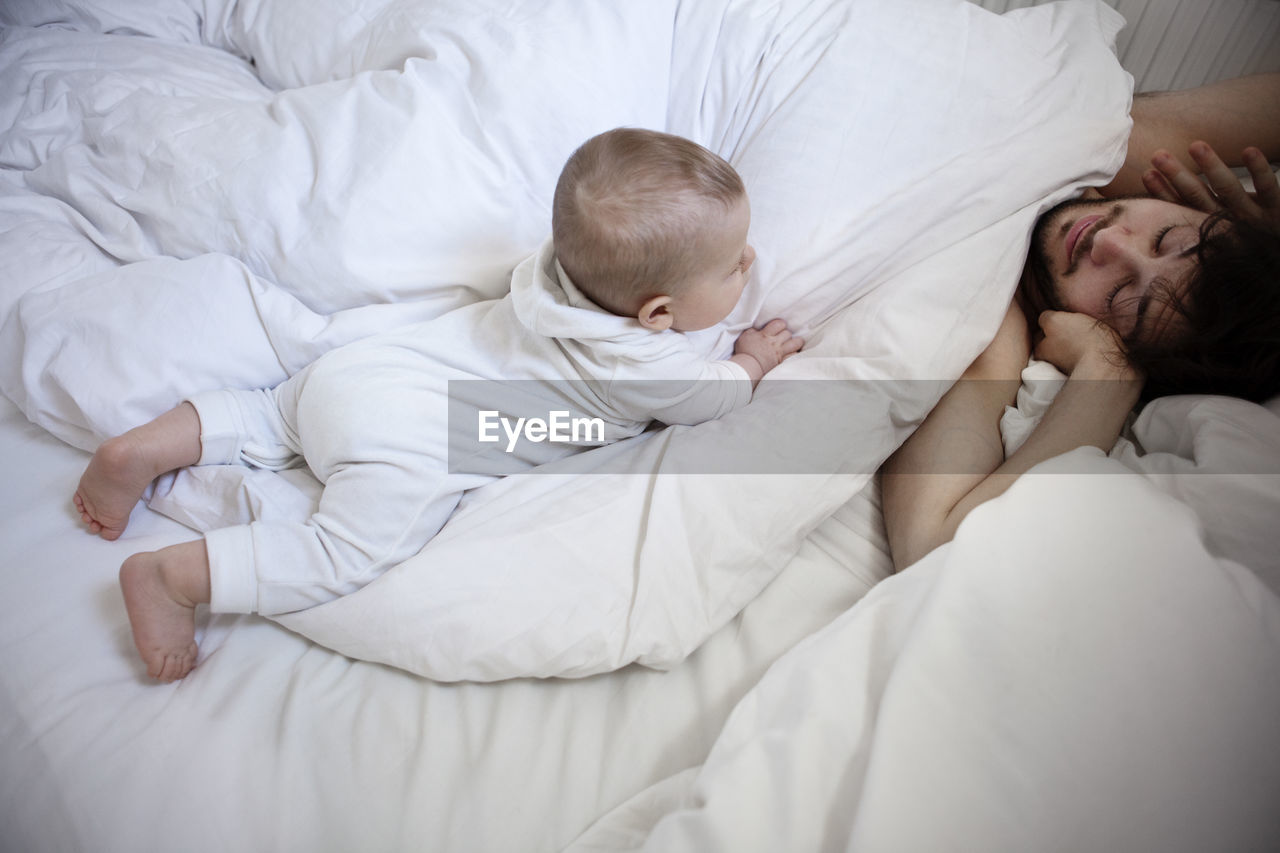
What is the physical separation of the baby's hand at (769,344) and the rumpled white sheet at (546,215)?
0.07ft

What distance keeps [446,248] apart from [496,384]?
0.70 feet

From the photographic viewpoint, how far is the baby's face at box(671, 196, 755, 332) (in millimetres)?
795

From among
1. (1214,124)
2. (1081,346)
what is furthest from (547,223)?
(1214,124)

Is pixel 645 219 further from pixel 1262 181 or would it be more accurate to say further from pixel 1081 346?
pixel 1262 181

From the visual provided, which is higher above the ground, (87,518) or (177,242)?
(177,242)

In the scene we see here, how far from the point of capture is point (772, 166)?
97cm

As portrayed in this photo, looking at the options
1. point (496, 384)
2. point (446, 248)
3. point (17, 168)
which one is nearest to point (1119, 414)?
point (496, 384)

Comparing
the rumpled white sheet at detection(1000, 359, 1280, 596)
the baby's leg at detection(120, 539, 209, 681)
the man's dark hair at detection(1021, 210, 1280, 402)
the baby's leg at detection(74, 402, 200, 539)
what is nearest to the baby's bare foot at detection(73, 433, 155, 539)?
the baby's leg at detection(74, 402, 200, 539)

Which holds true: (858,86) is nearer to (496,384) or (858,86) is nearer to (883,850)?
(496,384)

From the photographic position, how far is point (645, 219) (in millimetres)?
748

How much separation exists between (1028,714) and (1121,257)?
2.14 feet

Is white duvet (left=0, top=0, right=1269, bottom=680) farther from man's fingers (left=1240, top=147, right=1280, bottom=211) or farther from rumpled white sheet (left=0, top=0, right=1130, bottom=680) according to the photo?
man's fingers (left=1240, top=147, right=1280, bottom=211)

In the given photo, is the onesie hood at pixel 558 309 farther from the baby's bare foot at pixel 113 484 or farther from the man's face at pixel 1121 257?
the man's face at pixel 1121 257

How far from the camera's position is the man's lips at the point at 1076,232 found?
3.20 ft
